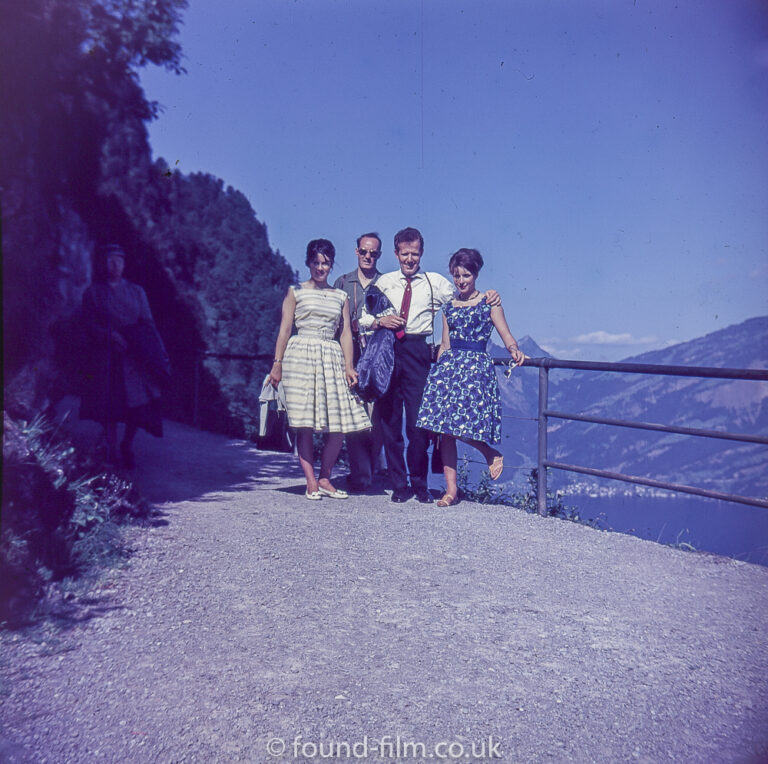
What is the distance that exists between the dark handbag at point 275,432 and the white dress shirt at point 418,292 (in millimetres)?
1028

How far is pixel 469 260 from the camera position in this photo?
5141 millimetres

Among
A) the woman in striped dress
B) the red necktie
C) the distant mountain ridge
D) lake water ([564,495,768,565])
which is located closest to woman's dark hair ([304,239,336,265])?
the woman in striped dress

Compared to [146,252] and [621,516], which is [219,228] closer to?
[146,252]

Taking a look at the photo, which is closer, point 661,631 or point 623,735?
point 623,735

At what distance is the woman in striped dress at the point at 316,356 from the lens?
5.41 m

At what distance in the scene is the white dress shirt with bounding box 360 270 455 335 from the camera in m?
5.39

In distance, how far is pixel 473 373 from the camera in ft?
17.3

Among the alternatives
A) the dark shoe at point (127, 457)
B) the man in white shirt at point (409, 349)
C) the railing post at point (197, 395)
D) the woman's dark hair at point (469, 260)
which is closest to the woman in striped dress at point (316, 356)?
the man in white shirt at point (409, 349)

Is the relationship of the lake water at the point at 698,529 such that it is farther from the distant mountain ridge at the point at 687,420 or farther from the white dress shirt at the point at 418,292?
the distant mountain ridge at the point at 687,420

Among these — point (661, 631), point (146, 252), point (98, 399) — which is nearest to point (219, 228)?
point (146, 252)

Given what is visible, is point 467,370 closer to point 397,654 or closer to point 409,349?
point 409,349

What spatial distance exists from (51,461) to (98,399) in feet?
7.77

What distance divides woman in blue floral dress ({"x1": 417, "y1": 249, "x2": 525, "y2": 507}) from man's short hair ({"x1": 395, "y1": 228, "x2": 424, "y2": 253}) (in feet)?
0.95

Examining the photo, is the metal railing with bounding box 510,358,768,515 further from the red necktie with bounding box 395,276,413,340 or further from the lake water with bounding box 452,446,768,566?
the red necktie with bounding box 395,276,413,340
